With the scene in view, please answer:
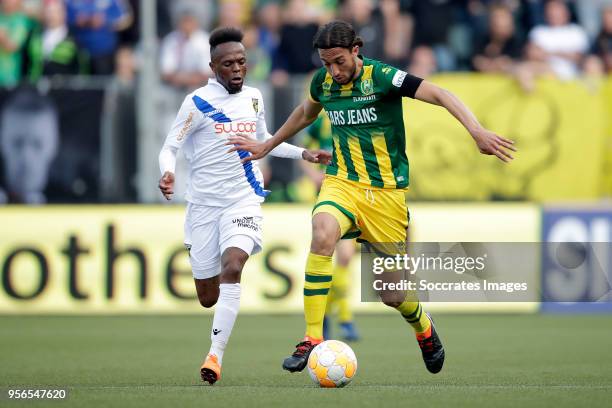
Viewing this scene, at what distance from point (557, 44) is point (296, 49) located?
11.4ft

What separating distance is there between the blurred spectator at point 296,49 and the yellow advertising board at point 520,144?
170 centimetres

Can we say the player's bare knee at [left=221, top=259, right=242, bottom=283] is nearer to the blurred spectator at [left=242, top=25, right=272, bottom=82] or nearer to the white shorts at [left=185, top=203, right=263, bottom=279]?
the white shorts at [left=185, top=203, right=263, bottom=279]

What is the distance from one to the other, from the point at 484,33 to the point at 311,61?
94.8 inches

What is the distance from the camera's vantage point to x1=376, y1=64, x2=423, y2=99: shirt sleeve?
342 inches

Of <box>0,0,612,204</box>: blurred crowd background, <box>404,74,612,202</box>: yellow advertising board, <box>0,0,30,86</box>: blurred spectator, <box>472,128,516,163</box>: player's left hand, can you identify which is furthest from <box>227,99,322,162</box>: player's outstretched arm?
<box>0,0,30,86</box>: blurred spectator

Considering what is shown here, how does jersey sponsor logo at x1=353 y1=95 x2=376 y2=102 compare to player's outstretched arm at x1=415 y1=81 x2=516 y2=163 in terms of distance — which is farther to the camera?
jersey sponsor logo at x1=353 y1=95 x2=376 y2=102

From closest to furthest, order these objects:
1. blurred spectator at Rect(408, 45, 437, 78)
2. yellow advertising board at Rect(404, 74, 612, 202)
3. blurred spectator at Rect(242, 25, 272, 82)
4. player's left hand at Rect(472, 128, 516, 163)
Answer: player's left hand at Rect(472, 128, 516, 163) → yellow advertising board at Rect(404, 74, 612, 202) → blurred spectator at Rect(408, 45, 437, 78) → blurred spectator at Rect(242, 25, 272, 82)

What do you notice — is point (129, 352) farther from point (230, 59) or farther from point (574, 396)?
point (574, 396)

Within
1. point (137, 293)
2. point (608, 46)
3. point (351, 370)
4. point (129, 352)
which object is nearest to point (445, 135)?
point (608, 46)

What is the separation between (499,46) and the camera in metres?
17.2

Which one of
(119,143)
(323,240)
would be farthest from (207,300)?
(119,143)

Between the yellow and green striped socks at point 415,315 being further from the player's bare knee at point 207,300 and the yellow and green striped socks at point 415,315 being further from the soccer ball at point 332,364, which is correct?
the player's bare knee at point 207,300

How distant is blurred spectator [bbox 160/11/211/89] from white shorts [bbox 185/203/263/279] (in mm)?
6848

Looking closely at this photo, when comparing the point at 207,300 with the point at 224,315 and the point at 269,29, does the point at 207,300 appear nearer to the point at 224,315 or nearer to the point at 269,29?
the point at 224,315
